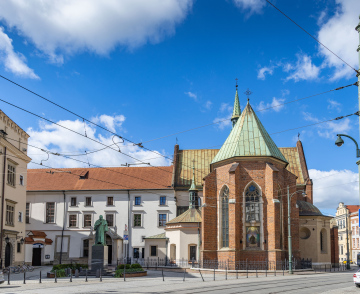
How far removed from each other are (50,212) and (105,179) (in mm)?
7277

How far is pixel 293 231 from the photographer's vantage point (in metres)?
38.0

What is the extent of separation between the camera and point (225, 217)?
125 ft

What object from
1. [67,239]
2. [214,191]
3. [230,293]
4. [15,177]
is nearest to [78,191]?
[67,239]

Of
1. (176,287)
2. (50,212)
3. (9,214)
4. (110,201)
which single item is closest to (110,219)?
(110,201)

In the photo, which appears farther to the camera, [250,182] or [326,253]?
[326,253]

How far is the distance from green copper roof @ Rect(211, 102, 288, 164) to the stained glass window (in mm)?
3115

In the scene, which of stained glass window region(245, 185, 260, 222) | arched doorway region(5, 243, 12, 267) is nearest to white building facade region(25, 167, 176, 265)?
arched doorway region(5, 243, 12, 267)

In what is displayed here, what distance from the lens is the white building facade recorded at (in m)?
49.2

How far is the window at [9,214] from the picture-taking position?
35.0 meters

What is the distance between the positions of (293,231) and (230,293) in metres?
21.8

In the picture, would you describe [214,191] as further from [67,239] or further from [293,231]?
[67,239]

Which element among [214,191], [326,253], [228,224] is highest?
[214,191]

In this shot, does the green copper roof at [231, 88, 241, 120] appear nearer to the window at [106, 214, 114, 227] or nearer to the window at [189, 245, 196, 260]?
the window at [106, 214, 114, 227]

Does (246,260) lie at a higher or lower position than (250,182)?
lower
